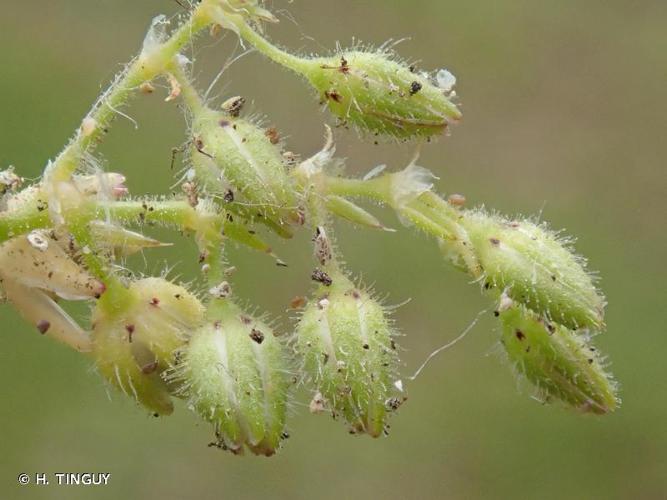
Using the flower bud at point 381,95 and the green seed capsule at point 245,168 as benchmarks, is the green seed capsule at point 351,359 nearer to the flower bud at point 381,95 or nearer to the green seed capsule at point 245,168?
the green seed capsule at point 245,168

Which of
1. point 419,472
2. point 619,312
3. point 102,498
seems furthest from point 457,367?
point 102,498

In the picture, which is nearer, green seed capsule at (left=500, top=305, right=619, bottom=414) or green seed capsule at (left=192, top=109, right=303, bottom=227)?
green seed capsule at (left=192, top=109, right=303, bottom=227)

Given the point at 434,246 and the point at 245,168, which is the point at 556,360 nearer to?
the point at 245,168

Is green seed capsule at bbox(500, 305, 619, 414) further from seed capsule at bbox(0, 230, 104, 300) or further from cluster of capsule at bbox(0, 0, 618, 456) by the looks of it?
seed capsule at bbox(0, 230, 104, 300)

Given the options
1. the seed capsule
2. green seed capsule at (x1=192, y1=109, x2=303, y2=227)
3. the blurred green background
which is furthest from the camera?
the blurred green background

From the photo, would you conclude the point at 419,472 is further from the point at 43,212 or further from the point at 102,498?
the point at 43,212

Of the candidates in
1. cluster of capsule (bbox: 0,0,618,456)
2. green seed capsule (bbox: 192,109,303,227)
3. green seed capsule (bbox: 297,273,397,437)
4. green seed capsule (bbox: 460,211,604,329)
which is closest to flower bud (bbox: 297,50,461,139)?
cluster of capsule (bbox: 0,0,618,456)
